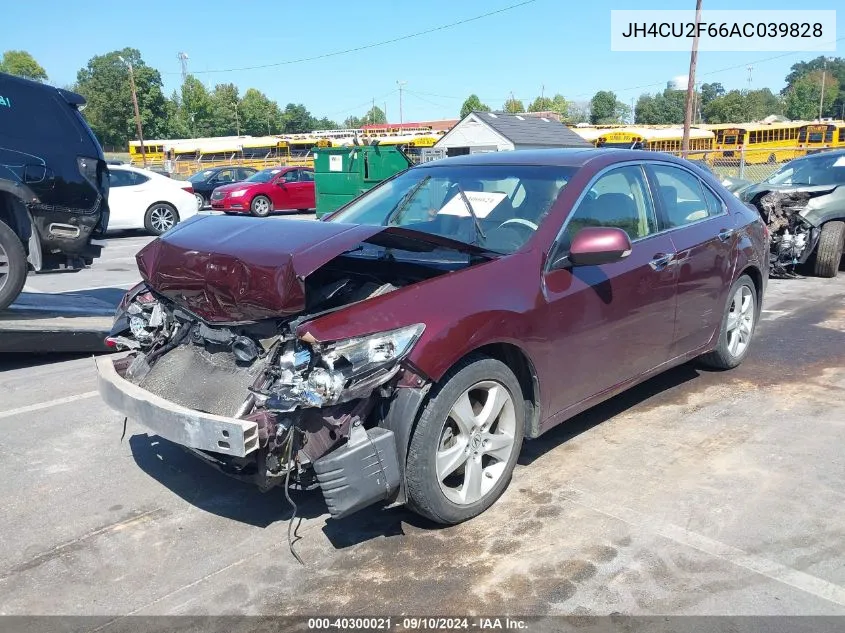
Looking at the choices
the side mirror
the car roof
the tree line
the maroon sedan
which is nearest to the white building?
the car roof

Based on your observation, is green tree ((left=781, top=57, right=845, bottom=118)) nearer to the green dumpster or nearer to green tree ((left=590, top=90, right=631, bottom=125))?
green tree ((left=590, top=90, right=631, bottom=125))

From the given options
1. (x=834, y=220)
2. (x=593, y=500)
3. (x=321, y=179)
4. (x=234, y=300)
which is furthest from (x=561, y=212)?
(x=321, y=179)

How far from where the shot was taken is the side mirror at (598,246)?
12.2 ft

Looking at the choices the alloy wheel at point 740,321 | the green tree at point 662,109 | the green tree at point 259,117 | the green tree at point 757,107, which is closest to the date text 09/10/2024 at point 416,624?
the alloy wheel at point 740,321

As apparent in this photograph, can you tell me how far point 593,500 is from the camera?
371cm

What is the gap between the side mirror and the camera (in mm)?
3715

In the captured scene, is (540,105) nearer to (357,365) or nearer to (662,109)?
(662,109)

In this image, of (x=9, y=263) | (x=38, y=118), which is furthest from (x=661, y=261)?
(x=38, y=118)

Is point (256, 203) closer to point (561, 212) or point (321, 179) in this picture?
point (321, 179)

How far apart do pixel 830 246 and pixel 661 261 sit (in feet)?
22.7

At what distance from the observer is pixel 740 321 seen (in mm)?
5734

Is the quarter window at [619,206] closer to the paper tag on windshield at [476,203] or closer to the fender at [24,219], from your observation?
the paper tag on windshield at [476,203]

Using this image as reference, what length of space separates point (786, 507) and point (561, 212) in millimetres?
1871

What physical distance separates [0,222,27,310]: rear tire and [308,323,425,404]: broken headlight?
4519 millimetres
